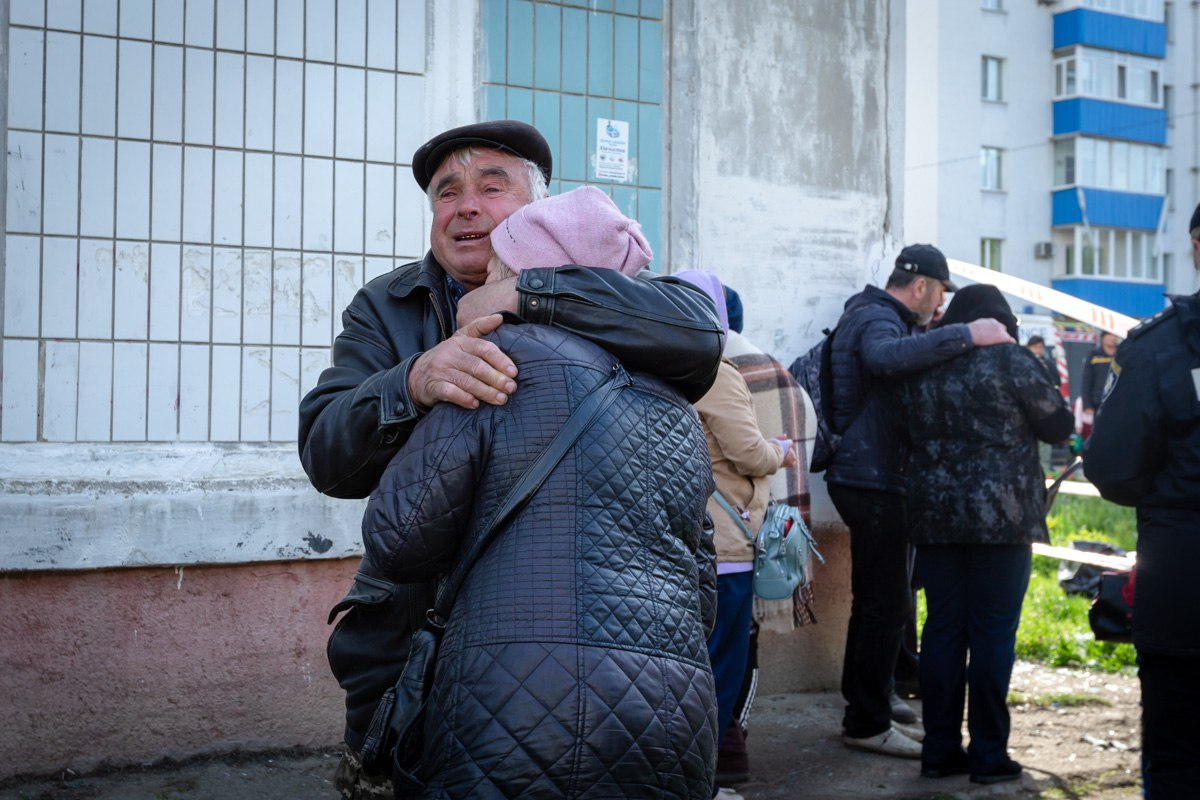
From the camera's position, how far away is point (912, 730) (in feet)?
20.2

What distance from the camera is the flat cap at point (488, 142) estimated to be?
288cm

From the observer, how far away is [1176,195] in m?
39.3

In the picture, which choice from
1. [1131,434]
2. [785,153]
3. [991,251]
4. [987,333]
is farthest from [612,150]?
[991,251]

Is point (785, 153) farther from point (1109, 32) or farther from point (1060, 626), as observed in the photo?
point (1109, 32)

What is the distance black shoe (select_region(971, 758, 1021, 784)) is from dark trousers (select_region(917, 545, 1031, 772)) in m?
0.02

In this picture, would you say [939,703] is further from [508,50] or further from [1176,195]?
[1176,195]

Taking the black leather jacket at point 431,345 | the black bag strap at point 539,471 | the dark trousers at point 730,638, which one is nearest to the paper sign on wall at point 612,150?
the dark trousers at point 730,638

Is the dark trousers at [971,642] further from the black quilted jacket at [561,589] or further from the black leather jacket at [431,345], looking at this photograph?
the black quilted jacket at [561,589]

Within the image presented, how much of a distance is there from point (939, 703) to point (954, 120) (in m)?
31.0

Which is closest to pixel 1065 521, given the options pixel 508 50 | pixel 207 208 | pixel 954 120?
pixel 508 50

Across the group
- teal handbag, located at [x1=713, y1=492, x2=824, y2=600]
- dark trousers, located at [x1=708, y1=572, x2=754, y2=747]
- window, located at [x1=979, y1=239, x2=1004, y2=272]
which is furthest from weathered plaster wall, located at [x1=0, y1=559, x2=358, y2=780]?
window, located at [x1=979, y1=239, x2=1004, y2=272]

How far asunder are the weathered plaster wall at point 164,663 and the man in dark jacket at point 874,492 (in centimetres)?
241

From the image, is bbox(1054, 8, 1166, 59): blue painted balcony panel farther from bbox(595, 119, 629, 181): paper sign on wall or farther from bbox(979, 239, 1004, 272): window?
bbox(595, 119, 629, 181): paper sign on wall

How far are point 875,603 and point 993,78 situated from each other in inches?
1293
